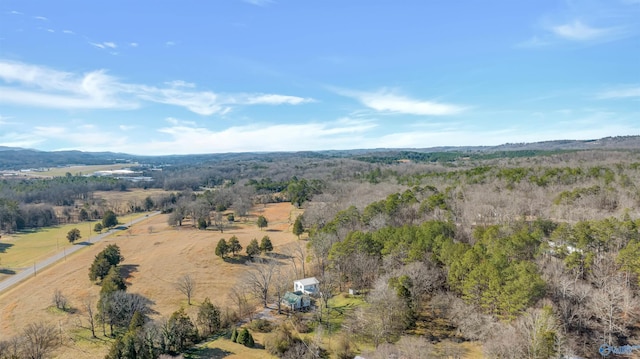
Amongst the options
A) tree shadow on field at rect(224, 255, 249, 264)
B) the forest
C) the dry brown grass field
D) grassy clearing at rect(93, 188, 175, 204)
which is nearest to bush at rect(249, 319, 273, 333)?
the forest

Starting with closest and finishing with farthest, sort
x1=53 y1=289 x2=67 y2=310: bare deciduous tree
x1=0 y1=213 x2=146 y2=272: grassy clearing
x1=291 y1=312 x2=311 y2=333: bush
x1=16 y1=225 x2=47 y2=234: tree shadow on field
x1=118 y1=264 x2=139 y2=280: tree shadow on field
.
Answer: x1=291 y1=312 x2=311 y2=333: bush → x1=53 y1=289 x2=67 y2=310: bare deciduous tree → x1=118 y1=264 x2=139 y2=280: tree shadow on field → x1=0 y1=213 x2=146 y2=272: grassy clearing → x1=16 y1=225 x2=47 y2=234: tree shadow on field

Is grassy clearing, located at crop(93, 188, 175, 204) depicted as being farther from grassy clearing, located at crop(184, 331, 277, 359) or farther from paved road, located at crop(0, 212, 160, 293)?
grassy clearing, located at crop(184, 331, 277, 359)

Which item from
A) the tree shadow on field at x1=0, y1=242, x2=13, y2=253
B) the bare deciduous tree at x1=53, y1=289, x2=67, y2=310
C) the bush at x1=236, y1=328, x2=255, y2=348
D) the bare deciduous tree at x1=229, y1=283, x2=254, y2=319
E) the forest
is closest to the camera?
the forest

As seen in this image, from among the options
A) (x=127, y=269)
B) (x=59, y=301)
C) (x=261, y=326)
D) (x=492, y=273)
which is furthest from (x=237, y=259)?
(x=492, y=273)

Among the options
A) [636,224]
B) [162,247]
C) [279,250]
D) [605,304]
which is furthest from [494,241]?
[162,247]

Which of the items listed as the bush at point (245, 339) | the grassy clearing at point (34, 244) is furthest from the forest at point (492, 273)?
the grassy clearing at point (34, 244)

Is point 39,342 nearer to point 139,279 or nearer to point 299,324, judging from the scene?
point 139,279
